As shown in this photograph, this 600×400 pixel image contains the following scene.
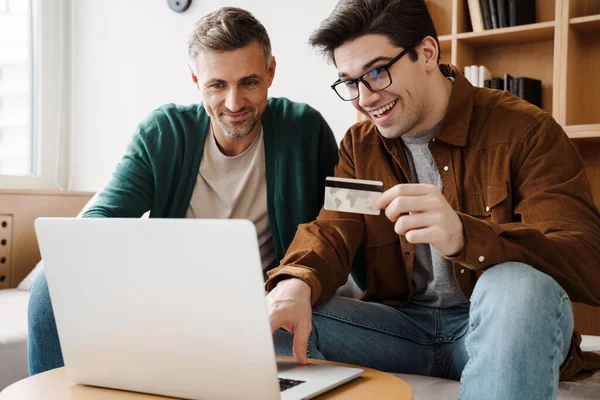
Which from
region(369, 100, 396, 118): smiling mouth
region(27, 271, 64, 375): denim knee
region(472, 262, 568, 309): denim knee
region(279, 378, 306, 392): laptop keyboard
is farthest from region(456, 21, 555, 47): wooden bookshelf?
region(279, 378, 306, 392): laptop keyboard

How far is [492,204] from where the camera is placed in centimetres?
129

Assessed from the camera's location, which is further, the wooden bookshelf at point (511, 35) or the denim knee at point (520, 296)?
the wooden bookshelf at point (511, 35)

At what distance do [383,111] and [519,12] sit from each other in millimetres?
1223

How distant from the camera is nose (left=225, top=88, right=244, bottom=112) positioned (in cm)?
167

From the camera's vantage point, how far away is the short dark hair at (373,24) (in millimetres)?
1388

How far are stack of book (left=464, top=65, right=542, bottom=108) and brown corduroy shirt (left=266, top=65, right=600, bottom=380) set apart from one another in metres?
0.98

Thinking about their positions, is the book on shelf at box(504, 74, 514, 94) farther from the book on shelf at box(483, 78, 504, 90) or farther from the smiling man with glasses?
the smiling man with glasses

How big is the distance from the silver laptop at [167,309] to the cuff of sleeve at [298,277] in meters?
0.23

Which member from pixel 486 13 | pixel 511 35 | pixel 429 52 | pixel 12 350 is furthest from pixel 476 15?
pixel 12 350

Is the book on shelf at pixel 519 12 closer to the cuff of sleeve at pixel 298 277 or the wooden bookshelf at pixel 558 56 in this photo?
the wooden bookshelf at pixel 558 56

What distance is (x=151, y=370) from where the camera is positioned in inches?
34.3

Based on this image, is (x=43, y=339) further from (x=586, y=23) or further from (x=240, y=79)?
(x=586, y=23)

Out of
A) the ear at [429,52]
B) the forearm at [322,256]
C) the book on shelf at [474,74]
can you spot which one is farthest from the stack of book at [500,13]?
the forearm at [322,256]

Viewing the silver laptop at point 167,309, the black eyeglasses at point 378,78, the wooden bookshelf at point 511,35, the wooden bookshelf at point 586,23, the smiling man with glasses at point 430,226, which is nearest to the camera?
the silver laptop at point 167,309
